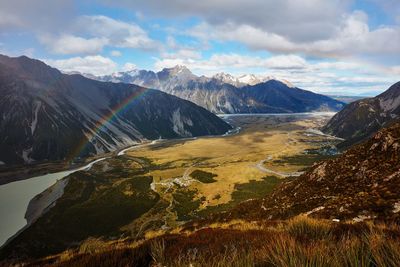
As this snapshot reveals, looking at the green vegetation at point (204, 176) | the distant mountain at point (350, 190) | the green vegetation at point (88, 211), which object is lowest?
the green vegetation at point (88, 211)

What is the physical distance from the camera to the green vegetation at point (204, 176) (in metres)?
123

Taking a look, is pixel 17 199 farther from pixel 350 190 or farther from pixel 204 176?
pixel 350 190

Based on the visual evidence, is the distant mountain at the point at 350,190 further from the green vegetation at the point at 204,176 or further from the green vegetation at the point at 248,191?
the green vegetation at the point at 204,176

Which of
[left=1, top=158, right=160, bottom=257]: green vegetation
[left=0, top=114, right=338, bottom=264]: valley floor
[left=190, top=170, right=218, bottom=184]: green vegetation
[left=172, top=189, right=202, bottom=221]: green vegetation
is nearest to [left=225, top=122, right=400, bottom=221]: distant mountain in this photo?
[left=0, top=114, right=338, bottom=264]: valley floor

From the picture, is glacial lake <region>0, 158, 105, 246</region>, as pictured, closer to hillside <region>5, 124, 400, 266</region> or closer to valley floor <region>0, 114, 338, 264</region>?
valley floor <region>0, 114, 338, 264</region>

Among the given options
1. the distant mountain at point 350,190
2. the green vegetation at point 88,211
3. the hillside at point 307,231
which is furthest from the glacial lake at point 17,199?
the hillside at point 307,231

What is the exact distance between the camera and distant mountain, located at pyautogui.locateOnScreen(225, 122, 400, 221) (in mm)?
20828

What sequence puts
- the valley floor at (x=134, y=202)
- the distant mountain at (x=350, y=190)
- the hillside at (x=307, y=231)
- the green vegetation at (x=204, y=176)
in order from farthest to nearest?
1. the green vegetation at (x=204, y=176)
2. the valley floor at (x=134, y=202)
3. the distant mountain at (x=350, y=190)
4. the hillside at (x=307, y=231)

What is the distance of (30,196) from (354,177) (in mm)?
130235

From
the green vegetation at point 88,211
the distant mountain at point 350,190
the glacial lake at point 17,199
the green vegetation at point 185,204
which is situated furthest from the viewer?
the glacial lake at point 17,199

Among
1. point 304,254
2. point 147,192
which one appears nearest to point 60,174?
point 147,192

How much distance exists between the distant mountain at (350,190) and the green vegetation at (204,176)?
277ft

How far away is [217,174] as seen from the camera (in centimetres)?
13062

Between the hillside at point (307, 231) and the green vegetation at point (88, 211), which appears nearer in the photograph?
the hillside at point (307, 231)
